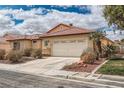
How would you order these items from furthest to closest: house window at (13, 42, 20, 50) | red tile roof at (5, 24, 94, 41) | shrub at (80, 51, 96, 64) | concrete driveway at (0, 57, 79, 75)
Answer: house window at (13, 42, 20, 50), red tile roof at (5, 24, 94, 41), shrub at (80, 51, 96, 64), concrete driveway at (0, 57, 79, 75)

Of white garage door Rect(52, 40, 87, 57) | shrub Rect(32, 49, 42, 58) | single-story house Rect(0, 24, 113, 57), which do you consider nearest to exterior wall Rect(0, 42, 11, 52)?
single-story house Rect(0, 24, 113, 57)

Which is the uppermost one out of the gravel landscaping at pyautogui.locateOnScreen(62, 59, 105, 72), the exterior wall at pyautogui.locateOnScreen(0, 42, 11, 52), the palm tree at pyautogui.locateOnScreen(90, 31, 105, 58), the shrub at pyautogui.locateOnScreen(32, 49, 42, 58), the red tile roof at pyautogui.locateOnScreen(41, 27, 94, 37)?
the red tile roof at pyautogui.locateOnScreen(41, 27, 94, 37)

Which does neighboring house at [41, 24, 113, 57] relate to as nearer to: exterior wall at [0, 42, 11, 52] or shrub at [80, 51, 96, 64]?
shrub at [80, 51, 96, 64]

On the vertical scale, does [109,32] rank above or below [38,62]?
above

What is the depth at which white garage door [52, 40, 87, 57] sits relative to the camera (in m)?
16.2

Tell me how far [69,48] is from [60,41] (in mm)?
1390

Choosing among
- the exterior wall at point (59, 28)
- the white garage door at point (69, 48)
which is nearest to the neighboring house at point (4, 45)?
the white garage door at point (69, 48)

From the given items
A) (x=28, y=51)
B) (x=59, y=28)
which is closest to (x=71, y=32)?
(x=59, y=28)

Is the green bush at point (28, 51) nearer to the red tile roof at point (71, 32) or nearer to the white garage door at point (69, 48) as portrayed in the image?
the red tile roof at point (71, 32)

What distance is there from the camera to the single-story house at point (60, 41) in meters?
16.3

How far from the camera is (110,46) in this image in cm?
1714

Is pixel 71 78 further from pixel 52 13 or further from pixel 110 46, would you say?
pixel 110 46
